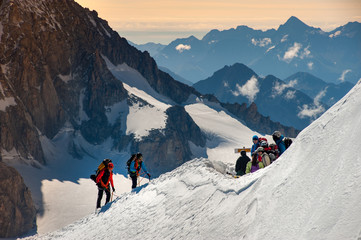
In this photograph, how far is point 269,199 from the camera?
16.0 metres

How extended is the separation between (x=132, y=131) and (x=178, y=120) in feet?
64.1

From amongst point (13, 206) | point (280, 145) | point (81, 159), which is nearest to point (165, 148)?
point (81, 159)

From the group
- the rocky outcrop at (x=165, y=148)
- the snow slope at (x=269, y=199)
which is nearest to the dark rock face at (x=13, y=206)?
the rocky outcrop at (x=165, y=148)

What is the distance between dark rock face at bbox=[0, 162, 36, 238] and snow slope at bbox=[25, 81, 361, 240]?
68255 mm

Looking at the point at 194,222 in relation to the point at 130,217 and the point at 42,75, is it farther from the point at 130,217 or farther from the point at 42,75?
the point at 42,75

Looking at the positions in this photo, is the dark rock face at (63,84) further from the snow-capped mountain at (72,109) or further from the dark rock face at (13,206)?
the dark rock face at (13,206)

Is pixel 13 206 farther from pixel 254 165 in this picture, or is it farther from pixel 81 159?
pixel 254 165

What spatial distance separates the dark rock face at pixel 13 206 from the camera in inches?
3455

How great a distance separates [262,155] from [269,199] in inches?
222

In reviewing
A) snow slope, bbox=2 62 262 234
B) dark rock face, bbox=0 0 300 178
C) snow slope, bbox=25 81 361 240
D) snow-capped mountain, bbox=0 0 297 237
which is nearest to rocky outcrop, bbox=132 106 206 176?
dark rock face, bbox=0 0 300 178

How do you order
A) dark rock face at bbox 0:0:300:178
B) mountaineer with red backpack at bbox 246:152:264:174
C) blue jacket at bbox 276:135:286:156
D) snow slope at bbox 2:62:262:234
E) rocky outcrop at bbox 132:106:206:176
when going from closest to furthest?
mountaineer with red backpack at bbox 246:152:264:174
blue jacket at bbox 276:135:286:156
snow slope at bbox 2:62:262:234
dark rock face at bbox 0:0:300:178
rocky outcrop at bbox 132:106:206:176

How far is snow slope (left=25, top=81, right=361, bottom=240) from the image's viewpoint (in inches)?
515

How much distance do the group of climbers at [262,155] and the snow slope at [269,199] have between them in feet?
4.06

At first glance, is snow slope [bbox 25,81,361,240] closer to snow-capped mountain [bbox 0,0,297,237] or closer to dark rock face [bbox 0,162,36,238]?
dark rock face [bbox 0,162,36,238]
